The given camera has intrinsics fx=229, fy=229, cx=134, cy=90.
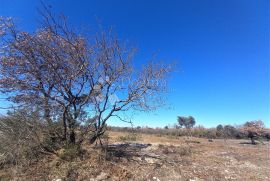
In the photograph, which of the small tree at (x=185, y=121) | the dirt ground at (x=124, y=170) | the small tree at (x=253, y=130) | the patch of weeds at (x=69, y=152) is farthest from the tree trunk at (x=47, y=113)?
the small tree at (x=185, y=121)

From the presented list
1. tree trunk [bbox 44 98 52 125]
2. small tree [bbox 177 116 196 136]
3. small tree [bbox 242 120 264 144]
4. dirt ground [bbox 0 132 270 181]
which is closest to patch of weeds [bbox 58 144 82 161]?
dirt ground [bbox 0 132 270 181]

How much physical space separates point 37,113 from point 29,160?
1365mm

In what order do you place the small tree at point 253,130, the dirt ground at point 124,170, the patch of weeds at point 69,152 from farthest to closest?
the small tree at point 253,130, the patch of weeds at point 69,152, the dirt ground at point 124,170

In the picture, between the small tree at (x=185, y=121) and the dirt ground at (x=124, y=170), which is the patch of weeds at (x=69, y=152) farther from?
the small tree at (x=185, y=121)

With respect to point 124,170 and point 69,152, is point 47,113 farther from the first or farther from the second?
point 124,170

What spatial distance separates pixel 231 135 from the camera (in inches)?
1261

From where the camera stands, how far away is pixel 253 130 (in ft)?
73.9

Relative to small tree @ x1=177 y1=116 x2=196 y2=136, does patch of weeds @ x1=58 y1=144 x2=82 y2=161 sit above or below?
below

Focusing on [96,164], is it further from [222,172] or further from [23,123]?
[222,172]

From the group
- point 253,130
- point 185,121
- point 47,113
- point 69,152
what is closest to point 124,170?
point 69,152

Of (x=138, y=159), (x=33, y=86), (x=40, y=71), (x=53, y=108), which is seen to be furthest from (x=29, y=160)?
(x=138, y=159)

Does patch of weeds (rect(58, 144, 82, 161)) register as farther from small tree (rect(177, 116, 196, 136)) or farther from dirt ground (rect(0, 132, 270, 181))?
small tree (rect(177, 116, 196, 136))

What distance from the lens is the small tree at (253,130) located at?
22.5 m

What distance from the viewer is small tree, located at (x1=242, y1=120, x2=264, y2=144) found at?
22531 mm
